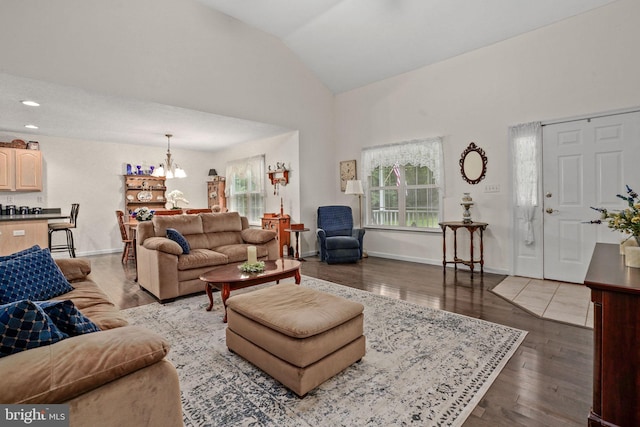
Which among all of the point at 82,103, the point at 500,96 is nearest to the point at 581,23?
the point at 500,96

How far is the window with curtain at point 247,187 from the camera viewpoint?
7.14m

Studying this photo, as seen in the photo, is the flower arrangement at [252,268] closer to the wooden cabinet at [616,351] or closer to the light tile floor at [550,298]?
the wooden cabinet at [616,351]

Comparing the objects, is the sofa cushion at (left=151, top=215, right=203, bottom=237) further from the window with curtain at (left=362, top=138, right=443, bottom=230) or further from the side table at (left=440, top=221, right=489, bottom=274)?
the side table at (left=440, top=221, right=489, bottom=274)

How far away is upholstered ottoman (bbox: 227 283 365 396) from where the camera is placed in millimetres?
1731

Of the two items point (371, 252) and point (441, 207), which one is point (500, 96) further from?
point (371, 252)

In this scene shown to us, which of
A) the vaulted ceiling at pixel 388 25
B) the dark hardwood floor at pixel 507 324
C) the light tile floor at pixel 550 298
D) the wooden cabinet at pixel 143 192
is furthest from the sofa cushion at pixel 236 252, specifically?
the wooden cabinet at pixel 143 192

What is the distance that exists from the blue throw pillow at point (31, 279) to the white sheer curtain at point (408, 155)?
495cm

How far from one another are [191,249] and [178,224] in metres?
0.39

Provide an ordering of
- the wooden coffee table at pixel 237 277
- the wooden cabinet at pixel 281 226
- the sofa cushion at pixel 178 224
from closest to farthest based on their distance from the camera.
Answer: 1. the wooden coffee table at pixel 237 277
2. the sofa cushion at pixel 178 224
3. the wooden cabinet at pixel 281 226

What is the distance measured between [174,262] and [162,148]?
17.5 ft

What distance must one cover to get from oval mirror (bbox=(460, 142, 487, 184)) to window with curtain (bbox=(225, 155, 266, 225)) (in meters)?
4.10

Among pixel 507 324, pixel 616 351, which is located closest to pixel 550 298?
pixel 507 324

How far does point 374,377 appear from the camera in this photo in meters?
1.95

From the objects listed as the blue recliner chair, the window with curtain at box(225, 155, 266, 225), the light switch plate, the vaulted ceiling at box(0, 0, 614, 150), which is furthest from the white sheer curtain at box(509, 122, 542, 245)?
the window with curtain at box(225, 155, 266, 225)
